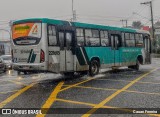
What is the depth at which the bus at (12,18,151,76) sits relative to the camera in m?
14.0

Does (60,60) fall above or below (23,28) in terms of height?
below

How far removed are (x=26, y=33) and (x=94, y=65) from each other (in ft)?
16.2

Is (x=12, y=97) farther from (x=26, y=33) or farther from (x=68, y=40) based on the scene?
(x=68, y=40)

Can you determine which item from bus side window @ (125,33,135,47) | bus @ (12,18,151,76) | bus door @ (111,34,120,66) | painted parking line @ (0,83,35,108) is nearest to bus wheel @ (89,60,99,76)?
bus @ (12,18,151,76)

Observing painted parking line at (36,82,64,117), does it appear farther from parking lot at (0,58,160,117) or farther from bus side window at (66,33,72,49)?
bus side window at (66,33,72,49)

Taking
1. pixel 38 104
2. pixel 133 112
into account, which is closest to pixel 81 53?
pixel 38 104

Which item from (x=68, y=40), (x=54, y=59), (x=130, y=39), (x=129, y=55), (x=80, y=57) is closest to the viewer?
(x=54, y=59)

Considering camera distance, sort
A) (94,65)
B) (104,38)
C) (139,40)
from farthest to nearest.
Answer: (139,40)
(104,38)
(94,65)

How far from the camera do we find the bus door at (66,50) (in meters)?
14.9

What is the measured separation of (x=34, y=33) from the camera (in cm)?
1412

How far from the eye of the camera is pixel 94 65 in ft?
57.9

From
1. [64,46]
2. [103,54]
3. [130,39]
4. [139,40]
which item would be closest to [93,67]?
[103,54]

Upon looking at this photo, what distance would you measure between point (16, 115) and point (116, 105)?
2938 mm

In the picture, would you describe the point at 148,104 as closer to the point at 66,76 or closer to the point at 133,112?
the point at 133,112
